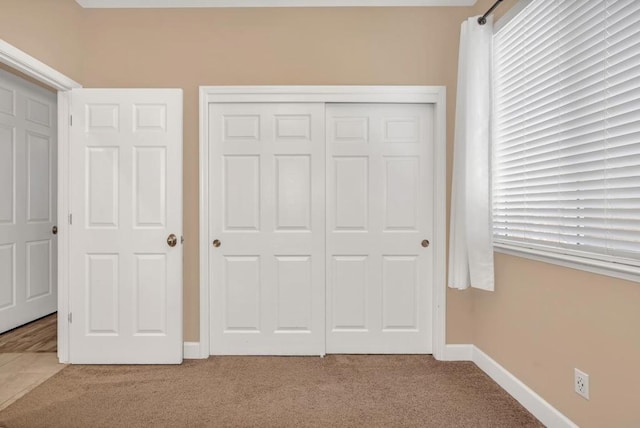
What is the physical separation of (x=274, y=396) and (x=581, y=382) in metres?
1.63

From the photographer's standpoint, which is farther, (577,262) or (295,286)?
(295,286)

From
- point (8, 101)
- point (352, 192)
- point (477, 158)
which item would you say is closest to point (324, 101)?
point (352, 192)

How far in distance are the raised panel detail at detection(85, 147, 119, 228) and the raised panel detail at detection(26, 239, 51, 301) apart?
1.69 metres

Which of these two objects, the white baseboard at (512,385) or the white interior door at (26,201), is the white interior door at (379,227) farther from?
the white interior door at (26,201)

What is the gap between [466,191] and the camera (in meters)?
2.39

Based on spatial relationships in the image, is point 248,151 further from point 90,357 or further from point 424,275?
point 90,357

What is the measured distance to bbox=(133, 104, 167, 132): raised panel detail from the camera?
264 centimetres

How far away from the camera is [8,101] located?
348 cm

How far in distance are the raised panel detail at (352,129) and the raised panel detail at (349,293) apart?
922 mm

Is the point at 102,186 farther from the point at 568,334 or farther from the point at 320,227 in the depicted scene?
the point at 568,334

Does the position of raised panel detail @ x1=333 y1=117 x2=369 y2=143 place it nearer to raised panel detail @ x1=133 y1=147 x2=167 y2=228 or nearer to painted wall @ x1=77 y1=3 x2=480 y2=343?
painted wall @ x1=77 y1=3 x2=480 y2=343

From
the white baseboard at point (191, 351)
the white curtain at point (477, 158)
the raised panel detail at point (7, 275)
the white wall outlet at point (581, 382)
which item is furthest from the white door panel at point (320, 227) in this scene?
the raised panel detail at point (7, 275)

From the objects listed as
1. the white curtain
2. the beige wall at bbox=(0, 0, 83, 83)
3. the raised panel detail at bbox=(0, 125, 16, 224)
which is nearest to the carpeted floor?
the white curtain

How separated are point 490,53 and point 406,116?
2.27 ft
